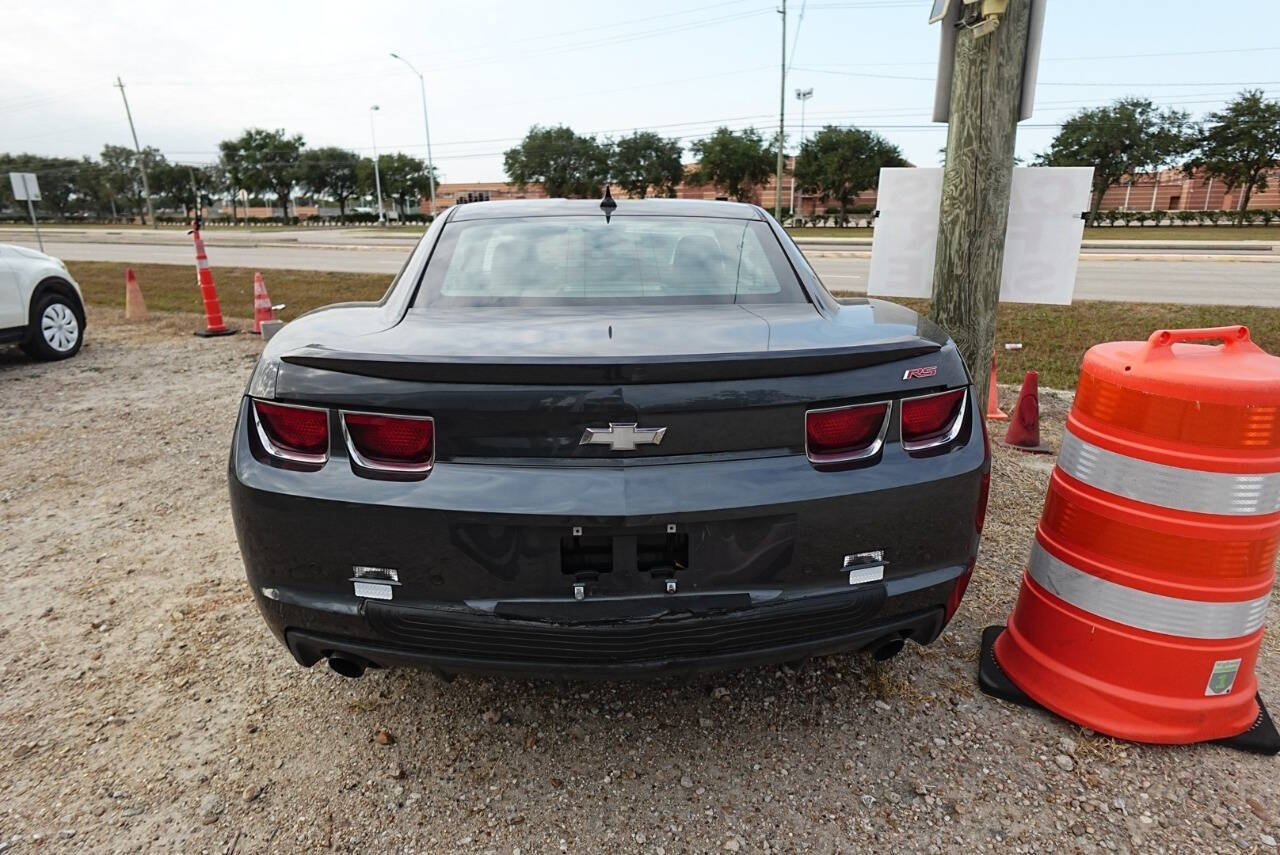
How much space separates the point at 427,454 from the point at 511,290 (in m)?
0.89

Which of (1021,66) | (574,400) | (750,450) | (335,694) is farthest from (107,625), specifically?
(1021,66)

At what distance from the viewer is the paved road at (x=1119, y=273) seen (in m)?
11.9

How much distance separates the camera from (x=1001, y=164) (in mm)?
3441

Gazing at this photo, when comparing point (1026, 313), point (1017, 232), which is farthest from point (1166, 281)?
point (1017, 232)

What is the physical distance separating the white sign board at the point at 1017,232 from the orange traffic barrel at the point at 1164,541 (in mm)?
1301

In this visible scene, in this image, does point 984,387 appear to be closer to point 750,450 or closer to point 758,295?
point 758,295

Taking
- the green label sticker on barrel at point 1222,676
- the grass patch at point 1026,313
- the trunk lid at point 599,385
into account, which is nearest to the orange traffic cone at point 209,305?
the grass patch at point 1026,313

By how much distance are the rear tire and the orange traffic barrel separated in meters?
9.68

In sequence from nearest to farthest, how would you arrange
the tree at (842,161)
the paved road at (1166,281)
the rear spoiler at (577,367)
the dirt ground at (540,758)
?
the rear spoiler at (577,367), the dirt ground at (540,758), the paved road at (1166,281), the tree at (842,161)

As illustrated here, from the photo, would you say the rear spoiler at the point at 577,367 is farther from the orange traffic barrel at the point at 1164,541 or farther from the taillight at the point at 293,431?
the orange traffic barrel at the point at 1164,541

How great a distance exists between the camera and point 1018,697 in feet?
8.41

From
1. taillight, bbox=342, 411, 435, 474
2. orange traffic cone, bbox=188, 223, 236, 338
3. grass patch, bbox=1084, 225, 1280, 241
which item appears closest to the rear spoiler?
taillight, bbox=342, 411, 435, 474

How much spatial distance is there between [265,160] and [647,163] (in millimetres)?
46487

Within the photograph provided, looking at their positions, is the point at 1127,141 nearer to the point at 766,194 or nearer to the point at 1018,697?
the point at 766,194
